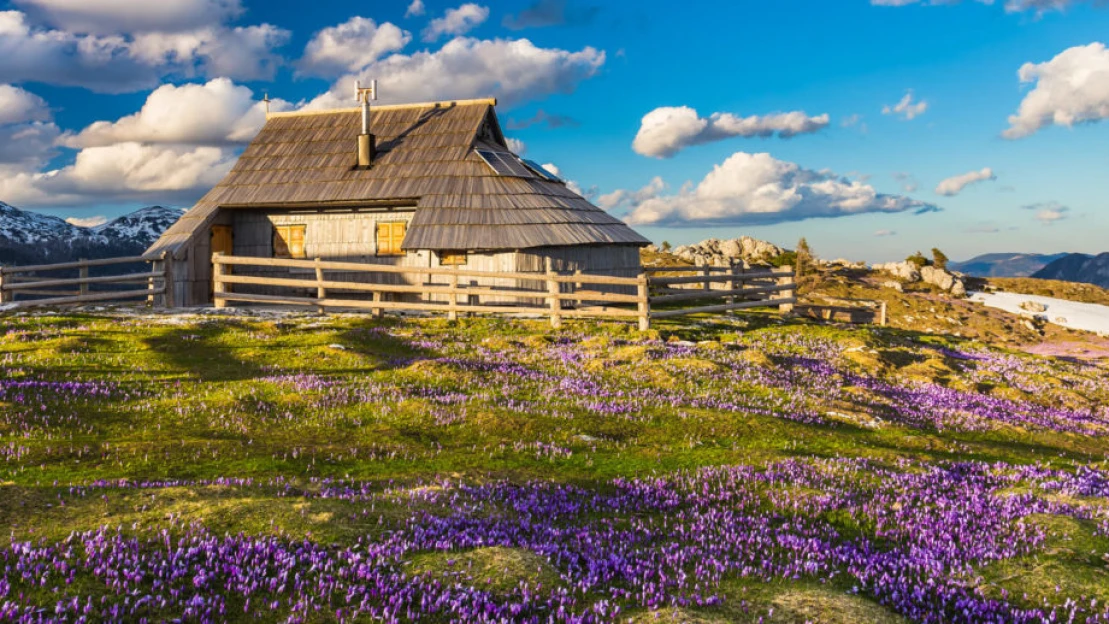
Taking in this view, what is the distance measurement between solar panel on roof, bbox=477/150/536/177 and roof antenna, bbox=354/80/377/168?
17.8ft

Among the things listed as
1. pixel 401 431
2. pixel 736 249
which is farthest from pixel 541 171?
pixel 736 249

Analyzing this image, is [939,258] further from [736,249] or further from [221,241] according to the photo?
[221,241]

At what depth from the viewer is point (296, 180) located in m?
34.7

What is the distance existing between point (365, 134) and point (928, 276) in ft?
174

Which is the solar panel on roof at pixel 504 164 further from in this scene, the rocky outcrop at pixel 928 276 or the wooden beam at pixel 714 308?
the rocky outcrop at pixel 928 276

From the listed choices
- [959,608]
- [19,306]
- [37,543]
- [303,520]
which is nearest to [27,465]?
[37,543]

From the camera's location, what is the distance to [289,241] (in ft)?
114

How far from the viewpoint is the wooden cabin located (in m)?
30.2

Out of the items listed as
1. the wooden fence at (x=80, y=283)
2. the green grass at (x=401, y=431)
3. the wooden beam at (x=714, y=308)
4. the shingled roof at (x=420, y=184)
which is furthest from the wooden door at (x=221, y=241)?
the wooden beam at (x=714, y=308)

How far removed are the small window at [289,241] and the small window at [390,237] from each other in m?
3.91

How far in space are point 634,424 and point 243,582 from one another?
7700 mm

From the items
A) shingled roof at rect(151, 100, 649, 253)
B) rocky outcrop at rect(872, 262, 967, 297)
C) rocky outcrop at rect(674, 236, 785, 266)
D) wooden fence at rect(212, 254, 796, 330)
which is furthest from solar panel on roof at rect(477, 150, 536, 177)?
rocky outcrop at rect(872, 262, 967, 297)

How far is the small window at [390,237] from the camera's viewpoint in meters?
33.0

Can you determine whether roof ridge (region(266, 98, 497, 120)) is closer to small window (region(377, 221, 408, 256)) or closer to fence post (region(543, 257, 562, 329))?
small window (region(377, 221, 408, 256))
